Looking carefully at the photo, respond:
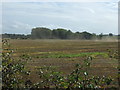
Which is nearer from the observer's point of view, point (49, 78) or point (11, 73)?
point (49, 78)

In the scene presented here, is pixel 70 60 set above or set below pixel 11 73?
below

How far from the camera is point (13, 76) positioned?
343cm

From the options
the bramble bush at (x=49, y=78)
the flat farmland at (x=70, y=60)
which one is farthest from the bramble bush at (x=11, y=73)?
the flat farmland at (x=70, y=60)

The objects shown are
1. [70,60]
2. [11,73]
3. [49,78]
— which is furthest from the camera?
[70,60]

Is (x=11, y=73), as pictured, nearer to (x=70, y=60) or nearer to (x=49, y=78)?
(x=49, y=78)

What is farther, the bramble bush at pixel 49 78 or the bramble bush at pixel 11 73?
the bramble bush at pixel 11 73

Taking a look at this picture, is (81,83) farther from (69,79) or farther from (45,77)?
(45,77)

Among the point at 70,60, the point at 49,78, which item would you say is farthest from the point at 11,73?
the point at 70,60

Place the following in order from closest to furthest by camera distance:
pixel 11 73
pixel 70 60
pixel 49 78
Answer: pixel 49 78 < pixel 11 73 < pixel 70 60

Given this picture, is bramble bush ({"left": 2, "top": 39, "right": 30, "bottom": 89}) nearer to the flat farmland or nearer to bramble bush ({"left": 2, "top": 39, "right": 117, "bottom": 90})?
bramble bush ({"left": 2, "top": 39, "right": 117, "bottom": 90})

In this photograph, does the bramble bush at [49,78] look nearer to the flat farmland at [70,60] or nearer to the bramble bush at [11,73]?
the bramble bush at [11,73]

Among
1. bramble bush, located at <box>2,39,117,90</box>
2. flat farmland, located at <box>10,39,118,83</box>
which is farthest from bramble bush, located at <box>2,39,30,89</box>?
flat farmland, located at <box>10,39,118,83</box>

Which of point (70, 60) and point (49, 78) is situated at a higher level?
point (49, 78)

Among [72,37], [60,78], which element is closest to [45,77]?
[60,78]
